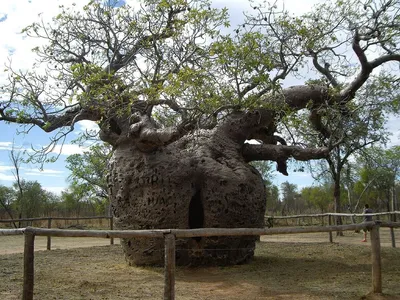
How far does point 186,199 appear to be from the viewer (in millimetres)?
7598

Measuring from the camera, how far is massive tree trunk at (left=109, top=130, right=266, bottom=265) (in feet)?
24.6

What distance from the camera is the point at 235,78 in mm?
7266

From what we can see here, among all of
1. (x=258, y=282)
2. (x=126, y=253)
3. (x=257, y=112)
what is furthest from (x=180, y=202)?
(x=257, y=112)

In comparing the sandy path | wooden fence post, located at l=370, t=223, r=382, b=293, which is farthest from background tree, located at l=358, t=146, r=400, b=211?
wooden fence post, located at l=370, t=223, r=382, b=293

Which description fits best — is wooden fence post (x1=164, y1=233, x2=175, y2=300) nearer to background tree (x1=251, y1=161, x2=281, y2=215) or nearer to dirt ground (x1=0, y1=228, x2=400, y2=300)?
dirt ground (x1=0, y1=228, x2=400, y2=300)

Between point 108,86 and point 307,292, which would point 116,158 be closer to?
point 108,86

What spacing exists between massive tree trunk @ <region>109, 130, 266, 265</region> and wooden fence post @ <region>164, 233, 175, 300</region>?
2.93 metres

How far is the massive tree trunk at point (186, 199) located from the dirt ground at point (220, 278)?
32cm

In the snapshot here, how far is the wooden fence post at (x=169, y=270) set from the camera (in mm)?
4395

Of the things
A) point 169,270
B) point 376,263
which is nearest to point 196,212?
point 376,263

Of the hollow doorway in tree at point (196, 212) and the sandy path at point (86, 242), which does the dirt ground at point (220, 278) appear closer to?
the hollow doorway in tree at point (196, 212)

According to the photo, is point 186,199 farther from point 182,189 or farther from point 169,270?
point 169,270

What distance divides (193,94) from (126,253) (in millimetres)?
3169

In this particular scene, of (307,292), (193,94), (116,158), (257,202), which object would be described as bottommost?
(307,292)
